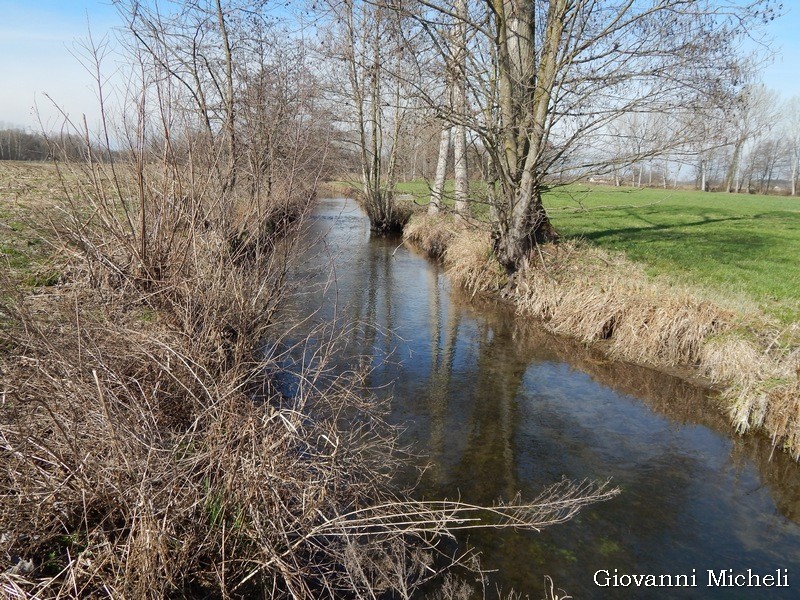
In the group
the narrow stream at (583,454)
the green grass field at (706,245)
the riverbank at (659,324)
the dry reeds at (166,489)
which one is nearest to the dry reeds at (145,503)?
the dry reeds at (166,489)

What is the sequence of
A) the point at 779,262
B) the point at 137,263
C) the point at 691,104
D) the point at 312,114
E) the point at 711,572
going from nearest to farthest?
the point at 711,572, the point at 137,263, the point at 312,114, the point at 691,104, the point at 779,262

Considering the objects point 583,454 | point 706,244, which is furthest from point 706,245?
point 583,454

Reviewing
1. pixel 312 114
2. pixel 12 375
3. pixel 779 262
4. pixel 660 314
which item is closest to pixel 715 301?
pixel 660 314

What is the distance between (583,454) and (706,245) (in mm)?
10618

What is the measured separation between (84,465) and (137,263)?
268 centimetres

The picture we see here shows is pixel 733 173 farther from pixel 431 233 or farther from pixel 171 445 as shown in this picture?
pixel 171 445

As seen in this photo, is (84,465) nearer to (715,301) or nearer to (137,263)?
(137,263)

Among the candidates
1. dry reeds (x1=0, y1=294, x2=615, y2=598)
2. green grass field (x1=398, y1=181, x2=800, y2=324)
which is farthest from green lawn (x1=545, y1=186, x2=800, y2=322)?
dry reeds (x1=0, y1=294, x2=615, y2=598)

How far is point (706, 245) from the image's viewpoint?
1345 centimetres

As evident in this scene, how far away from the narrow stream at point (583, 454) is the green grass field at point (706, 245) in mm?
2504

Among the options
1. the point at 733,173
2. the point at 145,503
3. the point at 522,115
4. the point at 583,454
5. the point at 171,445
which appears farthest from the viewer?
the point at 733,173

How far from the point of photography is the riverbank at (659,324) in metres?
5.55

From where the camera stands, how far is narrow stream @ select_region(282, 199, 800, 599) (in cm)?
382

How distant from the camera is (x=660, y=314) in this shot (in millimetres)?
7312
